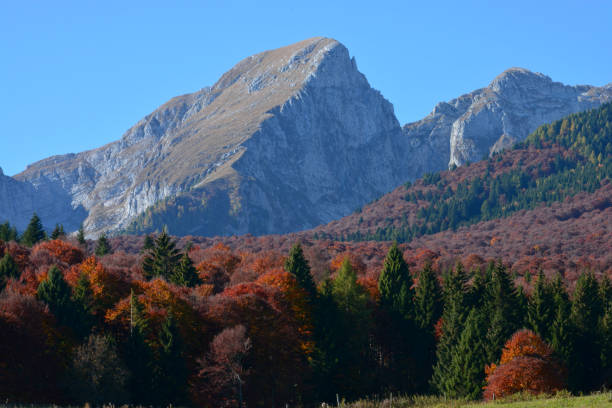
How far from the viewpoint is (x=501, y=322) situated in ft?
318

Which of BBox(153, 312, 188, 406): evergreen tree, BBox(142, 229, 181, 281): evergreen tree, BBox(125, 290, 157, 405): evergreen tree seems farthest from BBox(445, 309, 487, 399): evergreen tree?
BBox(142, 229, 181, 281): evergreen tree

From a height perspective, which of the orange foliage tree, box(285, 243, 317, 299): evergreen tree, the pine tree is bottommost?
the orange foliage tree

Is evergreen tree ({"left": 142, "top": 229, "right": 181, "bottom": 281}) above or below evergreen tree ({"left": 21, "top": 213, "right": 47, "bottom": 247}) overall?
below

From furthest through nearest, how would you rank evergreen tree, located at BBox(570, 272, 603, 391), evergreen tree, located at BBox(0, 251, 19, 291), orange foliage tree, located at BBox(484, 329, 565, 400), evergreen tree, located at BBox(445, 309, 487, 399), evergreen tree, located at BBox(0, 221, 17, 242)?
1. evergreen tree, located at BBox(0, 221, 17, 242)
2. evergreen tree, located at BBox(0, 251, 19, 291)
3. evergreen tree, located at BBox(570, 272, 603, 391)
4. evergreen tree, located at BBox(445, 309, 487, 399)
5. orange foliage tree, located at BBox(484, 329, 565, 400)

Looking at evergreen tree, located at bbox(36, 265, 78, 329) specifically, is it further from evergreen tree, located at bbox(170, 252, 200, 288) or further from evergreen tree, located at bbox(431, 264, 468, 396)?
evergreen tree, located at bbox(431, 264, 468, 396)

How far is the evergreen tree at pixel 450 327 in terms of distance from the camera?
313 ft

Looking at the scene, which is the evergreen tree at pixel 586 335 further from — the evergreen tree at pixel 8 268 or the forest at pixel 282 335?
the evergreen tree at pixel 8 268

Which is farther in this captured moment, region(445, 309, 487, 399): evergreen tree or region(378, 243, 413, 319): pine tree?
region(378, 243, 413, 319): pine tree

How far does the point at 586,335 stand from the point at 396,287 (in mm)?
29624

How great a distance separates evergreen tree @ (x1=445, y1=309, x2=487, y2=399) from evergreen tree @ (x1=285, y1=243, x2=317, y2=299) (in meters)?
23.0

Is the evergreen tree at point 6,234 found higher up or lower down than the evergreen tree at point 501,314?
higher up

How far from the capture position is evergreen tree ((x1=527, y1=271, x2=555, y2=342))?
10081 centimetres

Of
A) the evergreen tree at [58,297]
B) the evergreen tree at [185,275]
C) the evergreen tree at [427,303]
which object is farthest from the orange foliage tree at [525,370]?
the evergreen tree at [58,297]

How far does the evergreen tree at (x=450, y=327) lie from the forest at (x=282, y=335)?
216 millimetres
